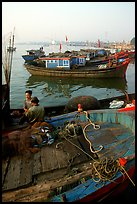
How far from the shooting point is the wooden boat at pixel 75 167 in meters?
4.54

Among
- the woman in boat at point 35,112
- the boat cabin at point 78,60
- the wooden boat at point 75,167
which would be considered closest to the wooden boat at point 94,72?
the boat cabin at point 78,60

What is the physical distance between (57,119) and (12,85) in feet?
67.3

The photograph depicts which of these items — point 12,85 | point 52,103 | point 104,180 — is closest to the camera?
point 104,180

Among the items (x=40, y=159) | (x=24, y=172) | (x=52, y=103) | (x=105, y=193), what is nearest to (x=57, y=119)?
(x=40, y=159)

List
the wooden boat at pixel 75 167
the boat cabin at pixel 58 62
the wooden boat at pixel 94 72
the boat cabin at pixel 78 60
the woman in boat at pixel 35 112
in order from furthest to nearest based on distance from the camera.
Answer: the boat cabin at pixel 78 60
the boat cabin at pixel 58 62
the wooden boat at pixel 94 72
the woman in boat at pixel 35 112
the wooden boat at pixel 75 167

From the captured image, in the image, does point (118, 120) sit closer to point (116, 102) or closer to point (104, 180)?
point (104, 180)

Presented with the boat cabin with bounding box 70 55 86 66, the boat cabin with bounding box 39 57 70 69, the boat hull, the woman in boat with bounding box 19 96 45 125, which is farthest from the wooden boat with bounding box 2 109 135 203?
the boat cabin with bounding box 70 55 86 66

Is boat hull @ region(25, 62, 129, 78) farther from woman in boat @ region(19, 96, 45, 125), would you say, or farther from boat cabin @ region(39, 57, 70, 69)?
woman in boat @ region(19, 96, 45, 125)

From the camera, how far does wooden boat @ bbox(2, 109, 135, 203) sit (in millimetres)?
4539

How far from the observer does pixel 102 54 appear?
4319 centimetres

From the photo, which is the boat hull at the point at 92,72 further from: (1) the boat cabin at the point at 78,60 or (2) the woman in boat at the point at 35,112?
(2) the woman in boat at the point at 35,112

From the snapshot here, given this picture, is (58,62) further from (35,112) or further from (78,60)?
(35,112)

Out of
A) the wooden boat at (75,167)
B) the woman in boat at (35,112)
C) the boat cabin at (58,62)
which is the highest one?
the boat cabin at (58,62)

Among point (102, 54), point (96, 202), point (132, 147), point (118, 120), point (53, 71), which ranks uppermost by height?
point (102, 54)
